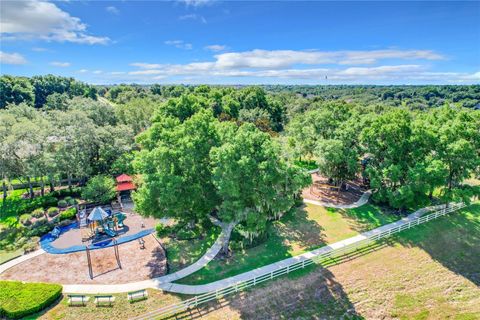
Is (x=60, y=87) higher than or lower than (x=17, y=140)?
higher

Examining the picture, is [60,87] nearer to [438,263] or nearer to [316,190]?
[316,190]

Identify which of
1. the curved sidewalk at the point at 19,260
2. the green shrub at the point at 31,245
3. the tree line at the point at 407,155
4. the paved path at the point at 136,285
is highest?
the tree line at the point at 407,155

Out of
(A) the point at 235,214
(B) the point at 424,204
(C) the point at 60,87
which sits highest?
(C) the point at 60,87

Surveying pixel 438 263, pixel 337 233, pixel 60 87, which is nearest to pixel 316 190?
pixel 337 233

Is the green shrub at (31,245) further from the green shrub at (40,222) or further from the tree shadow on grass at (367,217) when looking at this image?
the tree shadow on grass at (367,217)

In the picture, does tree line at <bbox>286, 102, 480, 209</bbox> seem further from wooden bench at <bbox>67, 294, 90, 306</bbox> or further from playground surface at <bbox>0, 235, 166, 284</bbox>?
wooden bench at <bbox>67, 294, 90, 306</bbox>

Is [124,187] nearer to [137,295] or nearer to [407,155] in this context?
[137,295]

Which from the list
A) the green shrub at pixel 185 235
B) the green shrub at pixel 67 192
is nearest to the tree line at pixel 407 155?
the green shrub at pixel 185 235

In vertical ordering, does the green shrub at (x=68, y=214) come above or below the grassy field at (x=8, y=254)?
above
